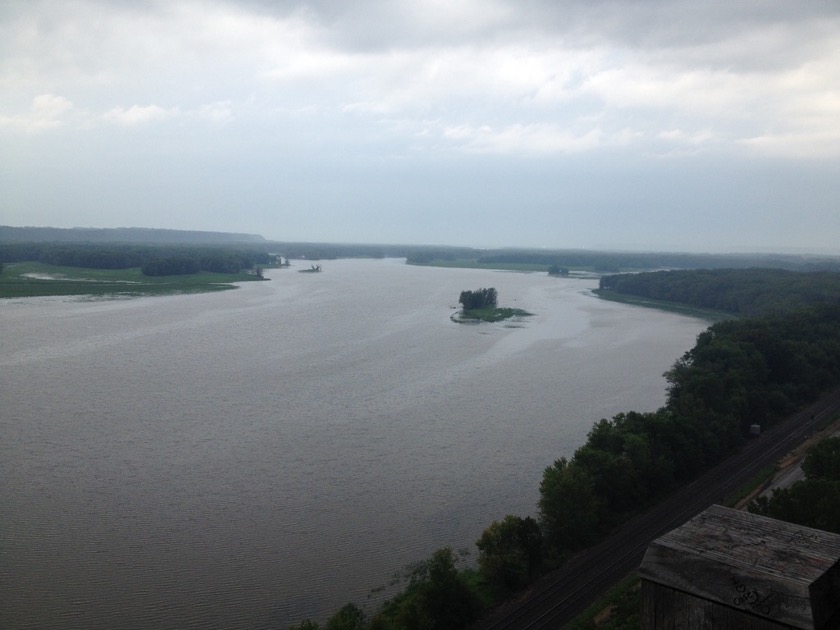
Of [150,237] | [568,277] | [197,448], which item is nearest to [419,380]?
[197,448]

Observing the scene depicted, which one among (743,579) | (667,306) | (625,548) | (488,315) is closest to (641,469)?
(625,548)

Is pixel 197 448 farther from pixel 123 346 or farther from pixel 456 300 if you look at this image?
pixel 456 300

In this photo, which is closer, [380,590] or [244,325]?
[380,590]

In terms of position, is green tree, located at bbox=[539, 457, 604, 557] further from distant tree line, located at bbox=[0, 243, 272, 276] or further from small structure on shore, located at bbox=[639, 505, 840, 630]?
distant tree line, located at bbox=[0, 243, 272, 276]

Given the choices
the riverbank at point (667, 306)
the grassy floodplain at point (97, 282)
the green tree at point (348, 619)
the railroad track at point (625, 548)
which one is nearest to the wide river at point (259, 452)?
the green tree at point (348, 619)

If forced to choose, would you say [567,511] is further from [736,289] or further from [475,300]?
[736,289]

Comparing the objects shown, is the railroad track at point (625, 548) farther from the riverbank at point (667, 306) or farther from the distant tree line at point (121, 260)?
the distant tree line at point (121, 260)
